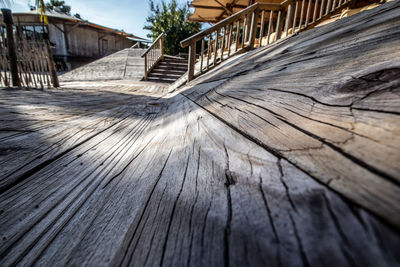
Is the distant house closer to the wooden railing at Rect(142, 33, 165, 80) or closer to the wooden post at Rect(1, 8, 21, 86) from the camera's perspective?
the wooden railing at Rect(142, 33, 165, 80)

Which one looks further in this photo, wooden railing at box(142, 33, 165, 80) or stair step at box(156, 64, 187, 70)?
stair step at box(156, 64, 187, 70)

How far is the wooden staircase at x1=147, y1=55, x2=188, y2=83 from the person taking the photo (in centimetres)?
809

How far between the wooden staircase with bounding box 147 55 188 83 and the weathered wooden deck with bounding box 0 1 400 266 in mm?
7424

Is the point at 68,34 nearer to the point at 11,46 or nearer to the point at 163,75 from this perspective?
the point at 163,75

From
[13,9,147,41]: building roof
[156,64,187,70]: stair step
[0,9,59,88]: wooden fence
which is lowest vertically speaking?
[0,9,59,88]: wooden fence

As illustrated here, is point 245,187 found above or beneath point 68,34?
beneath

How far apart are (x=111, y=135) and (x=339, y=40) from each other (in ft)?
5.36

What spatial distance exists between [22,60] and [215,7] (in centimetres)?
752

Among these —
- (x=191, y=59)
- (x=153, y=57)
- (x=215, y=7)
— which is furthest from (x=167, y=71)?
(x=191, y=59)

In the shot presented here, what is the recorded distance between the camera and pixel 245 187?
18.1 inches

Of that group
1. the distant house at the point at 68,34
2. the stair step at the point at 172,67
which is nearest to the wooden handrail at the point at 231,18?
the stair step at the point at 172,67

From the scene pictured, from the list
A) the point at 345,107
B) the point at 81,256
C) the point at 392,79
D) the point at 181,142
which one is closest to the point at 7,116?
the point at 181,142

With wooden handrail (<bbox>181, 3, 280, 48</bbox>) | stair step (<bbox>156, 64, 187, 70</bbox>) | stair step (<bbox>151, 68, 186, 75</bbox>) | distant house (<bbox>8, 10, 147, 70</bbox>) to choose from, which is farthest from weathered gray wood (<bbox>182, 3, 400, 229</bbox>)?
distant house (<bbox>8, 10, 147, 70</bbox>)

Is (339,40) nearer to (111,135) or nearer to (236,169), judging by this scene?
(236,169)
